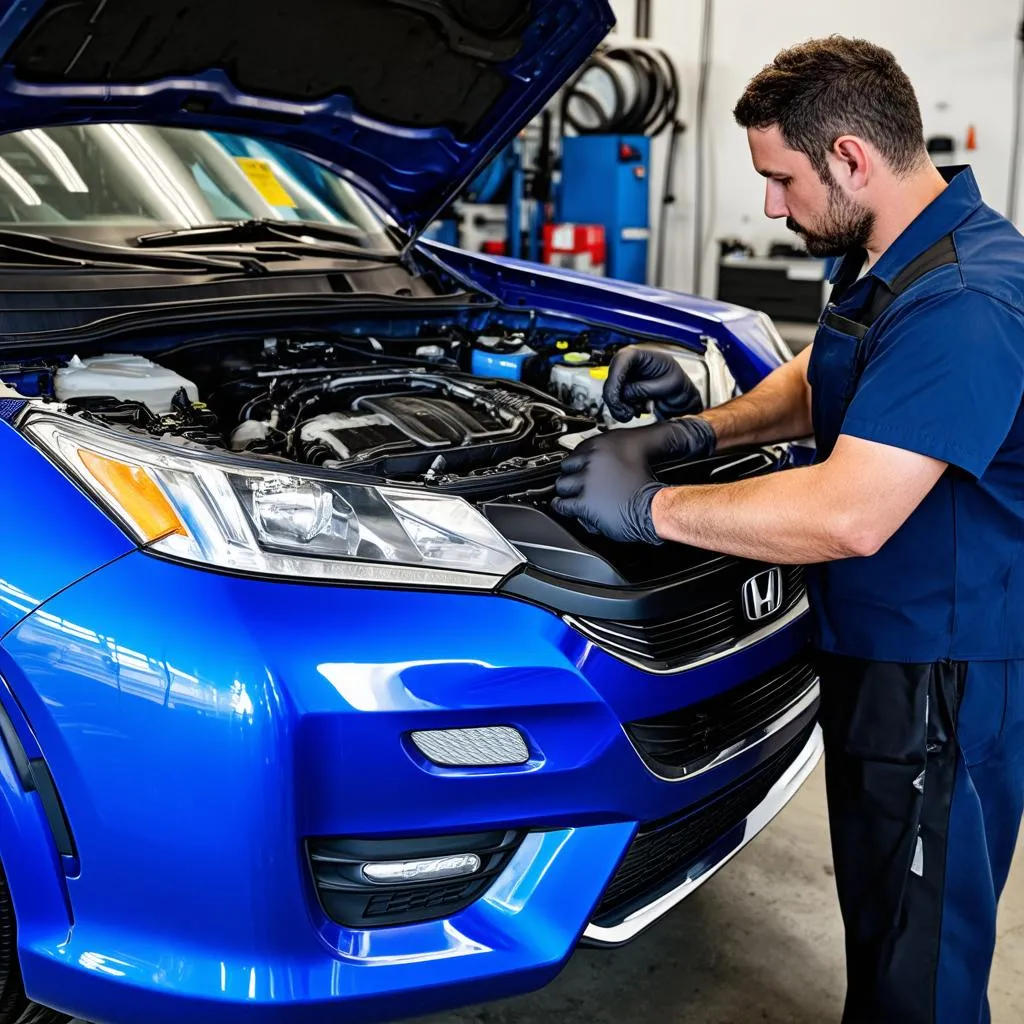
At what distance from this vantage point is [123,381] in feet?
5.62

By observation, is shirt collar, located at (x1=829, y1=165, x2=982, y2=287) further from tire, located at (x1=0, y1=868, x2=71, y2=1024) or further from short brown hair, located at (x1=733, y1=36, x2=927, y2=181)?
tire, located at (x1=0, y1=868, x2=71, y2=1024)

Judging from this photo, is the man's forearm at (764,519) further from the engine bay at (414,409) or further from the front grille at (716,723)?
the front grille at (716,723)

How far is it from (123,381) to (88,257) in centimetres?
40

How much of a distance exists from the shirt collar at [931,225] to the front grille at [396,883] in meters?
0.87

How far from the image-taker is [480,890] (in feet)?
4.15

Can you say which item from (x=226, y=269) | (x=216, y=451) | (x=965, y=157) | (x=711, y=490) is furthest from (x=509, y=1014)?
(x=965, y=157)

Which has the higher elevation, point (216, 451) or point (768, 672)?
point (216, 451)

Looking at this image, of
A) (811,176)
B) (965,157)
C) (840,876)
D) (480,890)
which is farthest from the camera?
(965,157)

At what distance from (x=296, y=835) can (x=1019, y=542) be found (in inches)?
38.5

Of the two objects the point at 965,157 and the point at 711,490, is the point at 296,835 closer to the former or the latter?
the point at 711,490

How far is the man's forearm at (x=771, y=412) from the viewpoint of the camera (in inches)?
72.4

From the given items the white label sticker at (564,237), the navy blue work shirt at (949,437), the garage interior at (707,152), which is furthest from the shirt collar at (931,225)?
the white label sticker at (564,237)

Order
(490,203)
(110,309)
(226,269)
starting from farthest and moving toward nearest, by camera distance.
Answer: (490,203) < (226,269) < (110,309)

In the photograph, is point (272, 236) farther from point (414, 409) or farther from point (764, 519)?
point (764, 519)
